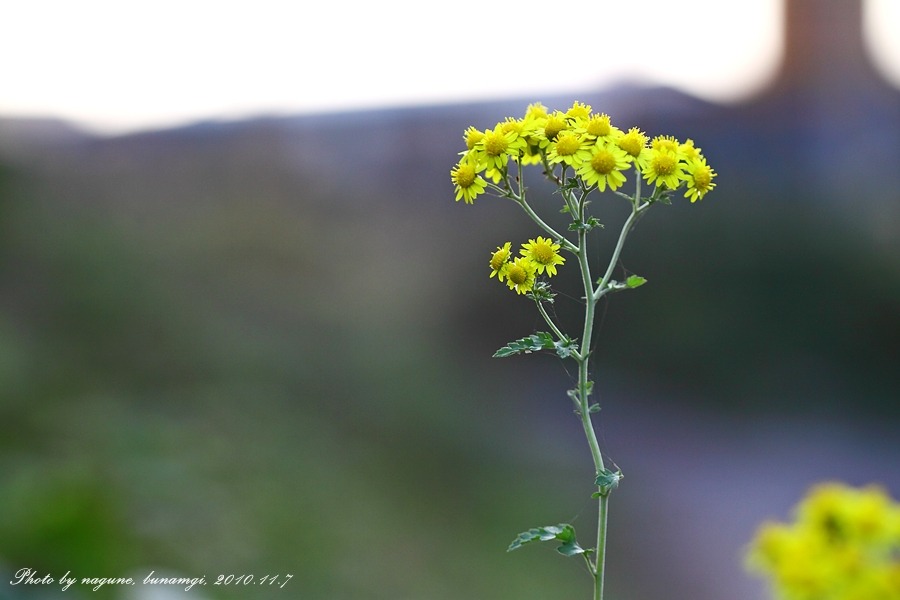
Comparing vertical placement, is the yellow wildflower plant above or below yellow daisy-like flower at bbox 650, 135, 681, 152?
below

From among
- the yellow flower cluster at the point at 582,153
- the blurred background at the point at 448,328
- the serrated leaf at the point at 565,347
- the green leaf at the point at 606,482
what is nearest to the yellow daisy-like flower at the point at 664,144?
the yellow flower cluster at the point at 582,153

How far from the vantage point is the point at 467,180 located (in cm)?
83

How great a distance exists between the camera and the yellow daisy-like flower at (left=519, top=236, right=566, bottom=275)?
32.0 inches

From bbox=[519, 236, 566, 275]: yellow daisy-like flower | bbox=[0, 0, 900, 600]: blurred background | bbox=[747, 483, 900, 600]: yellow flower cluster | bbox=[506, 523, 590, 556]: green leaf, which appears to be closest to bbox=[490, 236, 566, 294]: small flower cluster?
bbox=[519, 236, 566, 275]: yellow daisy-like flower

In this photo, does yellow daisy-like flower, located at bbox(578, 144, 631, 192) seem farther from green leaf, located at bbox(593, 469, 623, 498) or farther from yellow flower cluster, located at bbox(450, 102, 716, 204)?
green leaf, located at bbox(593, 469, 623, 498)

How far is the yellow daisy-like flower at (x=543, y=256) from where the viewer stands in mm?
812

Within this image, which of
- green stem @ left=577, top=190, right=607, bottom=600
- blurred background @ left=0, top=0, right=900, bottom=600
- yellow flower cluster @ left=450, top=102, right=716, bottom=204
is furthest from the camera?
blurred background @ left=0, top=0, right=900, bottom=600

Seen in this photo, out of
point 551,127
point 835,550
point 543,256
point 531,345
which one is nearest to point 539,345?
point 531,345

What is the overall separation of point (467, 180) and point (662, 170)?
194mm

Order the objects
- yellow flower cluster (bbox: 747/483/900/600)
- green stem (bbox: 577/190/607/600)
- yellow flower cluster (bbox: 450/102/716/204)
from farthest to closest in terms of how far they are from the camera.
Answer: yellow flower cluster (bbox: 450/102/716/204) < green stem (bbox: 577/190/607/600) < yellow flower cluster (bbox: 747/483/900/600)

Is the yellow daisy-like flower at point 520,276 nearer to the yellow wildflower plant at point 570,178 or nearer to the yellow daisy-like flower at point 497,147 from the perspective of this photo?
the yellow wildflower plant at point 570,178

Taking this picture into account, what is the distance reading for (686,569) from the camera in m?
2.87

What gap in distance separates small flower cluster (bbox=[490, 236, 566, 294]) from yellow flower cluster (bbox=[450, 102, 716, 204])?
7 cm

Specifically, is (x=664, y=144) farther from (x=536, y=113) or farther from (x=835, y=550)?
(x=835, y=550)
